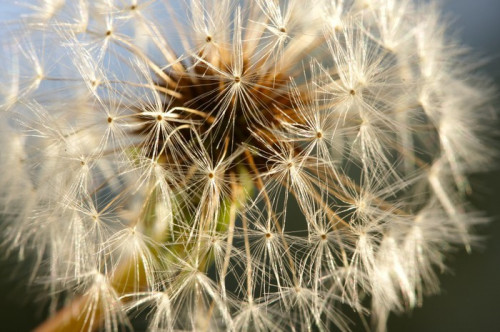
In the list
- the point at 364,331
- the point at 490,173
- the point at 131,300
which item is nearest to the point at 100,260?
the point at 131,300

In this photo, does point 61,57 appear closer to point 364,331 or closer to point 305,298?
point 305,298

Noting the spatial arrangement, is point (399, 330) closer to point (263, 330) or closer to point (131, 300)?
point (263, 330)

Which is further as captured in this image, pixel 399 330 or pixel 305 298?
pixel 399 330

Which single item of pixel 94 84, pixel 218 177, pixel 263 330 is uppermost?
pixel 94 84

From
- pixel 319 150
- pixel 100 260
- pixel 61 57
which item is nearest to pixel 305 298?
pixel 319 150

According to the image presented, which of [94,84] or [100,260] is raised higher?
[94,84]

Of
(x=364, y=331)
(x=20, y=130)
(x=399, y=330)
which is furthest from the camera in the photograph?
(x=399, y=330)

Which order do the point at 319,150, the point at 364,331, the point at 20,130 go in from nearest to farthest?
the point at 319,150, the point at 20,130, the point at 364,331
